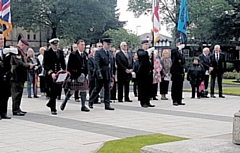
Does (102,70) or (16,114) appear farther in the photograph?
(102,70)

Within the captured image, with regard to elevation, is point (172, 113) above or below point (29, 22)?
below

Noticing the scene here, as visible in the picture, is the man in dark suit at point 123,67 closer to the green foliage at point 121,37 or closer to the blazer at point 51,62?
the blazer at point 51,62

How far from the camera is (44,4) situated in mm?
55062

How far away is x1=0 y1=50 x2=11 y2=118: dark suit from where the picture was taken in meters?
11.3

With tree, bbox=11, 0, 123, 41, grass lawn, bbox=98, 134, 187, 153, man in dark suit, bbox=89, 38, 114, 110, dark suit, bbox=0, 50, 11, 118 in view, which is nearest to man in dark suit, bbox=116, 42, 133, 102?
man in dark suit, bbox=89, 38, 114, 110

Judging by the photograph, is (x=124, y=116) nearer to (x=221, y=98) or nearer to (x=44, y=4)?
(x=221, y=98)

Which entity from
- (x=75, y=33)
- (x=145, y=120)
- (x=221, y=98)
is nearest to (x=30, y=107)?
(x=145, y=120)

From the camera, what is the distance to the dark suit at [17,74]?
39.2 feet

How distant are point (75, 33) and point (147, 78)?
4648 cm

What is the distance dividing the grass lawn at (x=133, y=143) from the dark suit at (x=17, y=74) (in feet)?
15.5

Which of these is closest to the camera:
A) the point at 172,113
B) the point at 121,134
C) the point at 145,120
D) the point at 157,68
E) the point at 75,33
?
the point at 121,134

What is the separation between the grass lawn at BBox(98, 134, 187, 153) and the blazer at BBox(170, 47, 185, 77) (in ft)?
21.8

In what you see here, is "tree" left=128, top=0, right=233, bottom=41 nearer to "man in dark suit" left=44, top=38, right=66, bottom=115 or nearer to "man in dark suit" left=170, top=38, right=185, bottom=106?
"man in dark suit" left=170, top=38, right=185, bottom=106

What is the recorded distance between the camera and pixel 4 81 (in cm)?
1132
